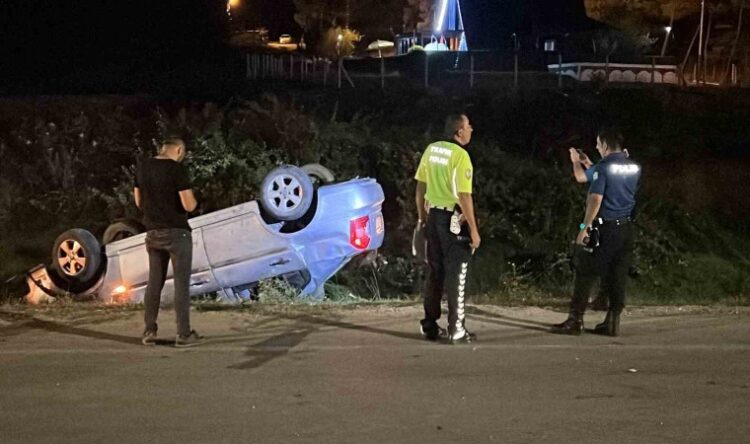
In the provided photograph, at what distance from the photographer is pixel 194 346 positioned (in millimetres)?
8023

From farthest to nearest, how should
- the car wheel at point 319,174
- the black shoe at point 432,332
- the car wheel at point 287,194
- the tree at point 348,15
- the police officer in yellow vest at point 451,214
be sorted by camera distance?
the tree at point 348,15, the car wheel at point 319,174, the car wheel at point 287,194, the black shoe at point 432,332, the police officer in yellow vest at point 451,214

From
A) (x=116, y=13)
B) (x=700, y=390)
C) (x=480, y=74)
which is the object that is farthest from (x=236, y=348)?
(x=116, y=13)

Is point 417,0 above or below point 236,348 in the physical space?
above

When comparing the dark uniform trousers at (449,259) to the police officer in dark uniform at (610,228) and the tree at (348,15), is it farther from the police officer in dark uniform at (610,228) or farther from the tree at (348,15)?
the tree at (348,15)

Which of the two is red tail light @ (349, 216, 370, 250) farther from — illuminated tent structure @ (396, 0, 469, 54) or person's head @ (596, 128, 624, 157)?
illuminated tent structure @ (396, 0, 469, 54)

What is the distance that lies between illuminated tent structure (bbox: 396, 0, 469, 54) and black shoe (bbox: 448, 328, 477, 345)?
4126 cm

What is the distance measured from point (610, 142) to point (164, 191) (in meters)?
3.62

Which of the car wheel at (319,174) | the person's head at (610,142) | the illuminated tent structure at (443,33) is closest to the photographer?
the person's head at (610,142)

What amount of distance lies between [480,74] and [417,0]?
76.3 ft

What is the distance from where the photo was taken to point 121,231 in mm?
11312

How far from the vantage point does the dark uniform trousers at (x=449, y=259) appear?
7.95 meters

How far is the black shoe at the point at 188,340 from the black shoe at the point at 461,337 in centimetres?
200

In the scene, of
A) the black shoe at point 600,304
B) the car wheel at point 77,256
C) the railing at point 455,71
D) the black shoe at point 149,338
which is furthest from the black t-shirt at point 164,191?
the railing at point 455,71

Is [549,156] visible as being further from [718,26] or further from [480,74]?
[718,26]
